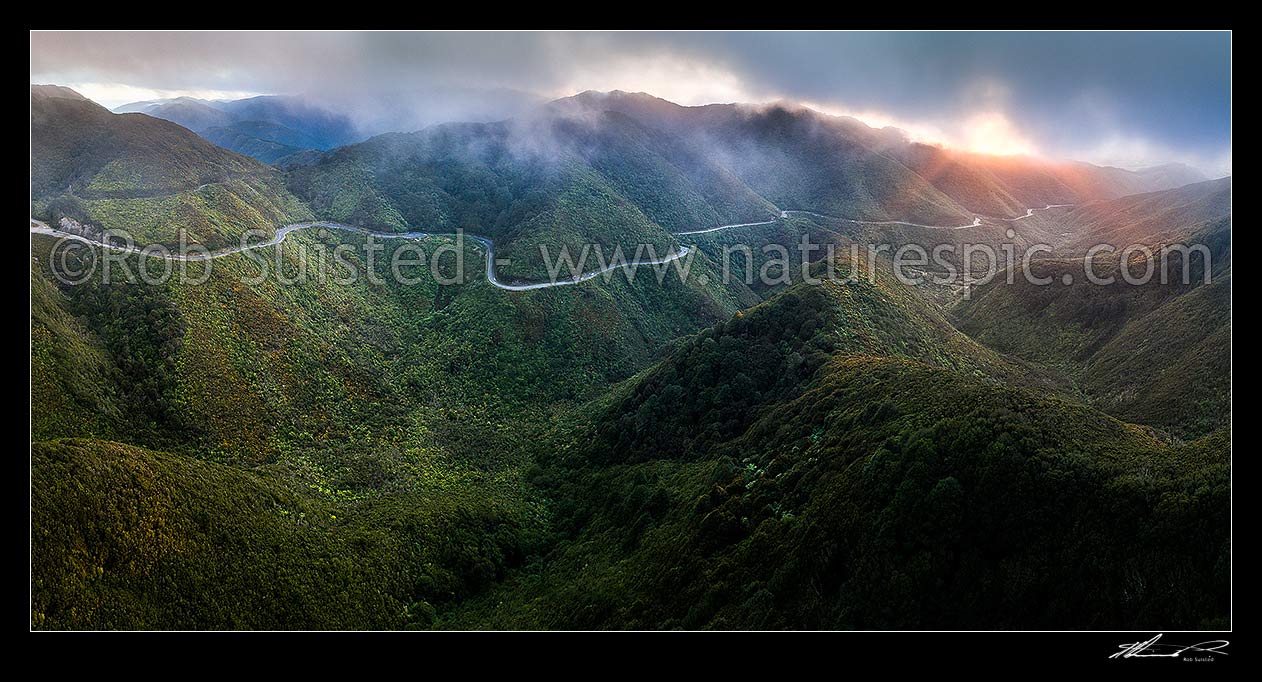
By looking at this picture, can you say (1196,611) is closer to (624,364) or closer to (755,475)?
(755,475)

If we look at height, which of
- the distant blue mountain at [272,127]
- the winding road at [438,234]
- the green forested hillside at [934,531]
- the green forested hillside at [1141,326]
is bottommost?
the green forested hillside at [934,531]

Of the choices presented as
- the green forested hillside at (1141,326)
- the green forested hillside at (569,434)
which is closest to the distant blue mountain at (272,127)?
the green forested hillside at (569,434)

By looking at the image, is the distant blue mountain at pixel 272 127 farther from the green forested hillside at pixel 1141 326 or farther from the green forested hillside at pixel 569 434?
the green forested hillside at pixel 1141 326

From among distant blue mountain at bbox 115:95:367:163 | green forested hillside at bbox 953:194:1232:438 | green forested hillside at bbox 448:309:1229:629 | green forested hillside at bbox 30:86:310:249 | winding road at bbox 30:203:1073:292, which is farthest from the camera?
distant blue mountain at bbox 115:95:367:163

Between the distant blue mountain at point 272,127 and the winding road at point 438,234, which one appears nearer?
the winding road at point 438,234

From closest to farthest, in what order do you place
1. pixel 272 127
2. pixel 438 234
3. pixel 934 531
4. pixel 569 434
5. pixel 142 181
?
pixel 934 531 < pixel 569 434 < pixel 142 181 < pixel 438 234 < pixel 272 127

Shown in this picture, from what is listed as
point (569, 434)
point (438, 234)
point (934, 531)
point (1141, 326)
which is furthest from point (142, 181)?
point (1141, 326)

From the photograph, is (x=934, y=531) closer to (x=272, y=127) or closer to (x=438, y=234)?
(x=438, y=234)

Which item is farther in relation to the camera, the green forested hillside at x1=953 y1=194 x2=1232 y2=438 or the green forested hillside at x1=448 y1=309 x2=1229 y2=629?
the green forested hillside at x1=953 y1=194 x2=1232 y2=438

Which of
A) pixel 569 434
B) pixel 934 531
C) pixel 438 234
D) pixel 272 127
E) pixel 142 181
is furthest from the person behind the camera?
pixel 272 127

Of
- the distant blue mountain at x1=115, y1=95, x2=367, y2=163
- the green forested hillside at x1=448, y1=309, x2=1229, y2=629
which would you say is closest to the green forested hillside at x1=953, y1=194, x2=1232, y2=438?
the green forested hillside at x1=448, y1=309, x2=1229, y2=629

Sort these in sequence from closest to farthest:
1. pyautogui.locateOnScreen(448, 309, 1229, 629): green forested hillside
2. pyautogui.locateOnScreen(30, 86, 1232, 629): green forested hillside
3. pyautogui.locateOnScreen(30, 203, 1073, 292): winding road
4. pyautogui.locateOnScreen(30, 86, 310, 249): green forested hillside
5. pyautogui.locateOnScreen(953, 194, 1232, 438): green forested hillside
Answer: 1. pyautogui.locateOnScreen(448, 309, 1229, 629): green forested hillside
2. pyautogui.locateOnScreen(30, 86, 1232, 629): green forested hillside
3. pyautogui.locateOnScreen(953, 194, 1232, 438): green forested hillside
4. pyautogui.locateOnScreen(30, 203, 1073, 292): winding road
5. pyautogui.locateOnScreen(30, 86, 310, 249): green forested hillside

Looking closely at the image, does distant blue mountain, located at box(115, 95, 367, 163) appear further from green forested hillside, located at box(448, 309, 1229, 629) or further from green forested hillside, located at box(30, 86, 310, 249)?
green forested hillside, located at box(448, 309, 1229, 629)
